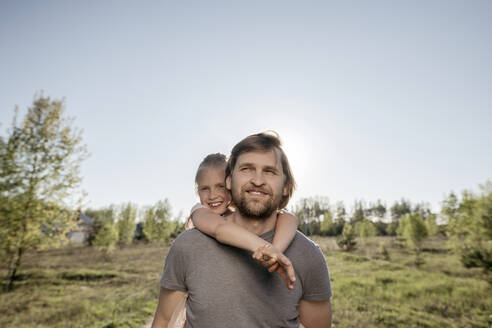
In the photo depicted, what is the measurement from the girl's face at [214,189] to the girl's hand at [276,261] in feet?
5.95

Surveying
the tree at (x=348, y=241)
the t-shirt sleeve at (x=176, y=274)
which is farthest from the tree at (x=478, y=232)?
the tree at (x=348, y=241)

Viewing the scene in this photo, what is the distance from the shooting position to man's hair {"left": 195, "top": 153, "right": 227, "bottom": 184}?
341 cm

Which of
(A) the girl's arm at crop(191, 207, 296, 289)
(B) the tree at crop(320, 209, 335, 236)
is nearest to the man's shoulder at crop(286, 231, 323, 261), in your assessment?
(A) the girl's arm at crop(191, 207, 296, 289)

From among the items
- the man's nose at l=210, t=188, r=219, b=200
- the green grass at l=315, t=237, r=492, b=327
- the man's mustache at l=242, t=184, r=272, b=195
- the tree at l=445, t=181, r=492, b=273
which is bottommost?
the green grass at l=315, t=237, r=492, b=327

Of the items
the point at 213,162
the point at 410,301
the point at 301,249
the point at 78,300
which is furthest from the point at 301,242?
the point at 410,301

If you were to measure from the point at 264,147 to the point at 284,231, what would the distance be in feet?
2.51

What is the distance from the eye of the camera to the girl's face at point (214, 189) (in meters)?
3.29

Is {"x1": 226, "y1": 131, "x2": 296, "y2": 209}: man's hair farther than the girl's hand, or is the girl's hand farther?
{"x1": 226, "y1": 131, "x2": 296, "y2": 209}: man's hair

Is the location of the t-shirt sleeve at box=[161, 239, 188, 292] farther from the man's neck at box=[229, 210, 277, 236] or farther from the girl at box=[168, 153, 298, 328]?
the man's neck at box=[229, 210, 277, 236]

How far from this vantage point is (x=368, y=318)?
902cm

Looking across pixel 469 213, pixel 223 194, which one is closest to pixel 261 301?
pixel 223 194

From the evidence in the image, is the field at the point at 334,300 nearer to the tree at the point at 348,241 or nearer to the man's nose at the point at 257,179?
the man's nose at the point at 257,179

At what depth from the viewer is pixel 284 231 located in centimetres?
210

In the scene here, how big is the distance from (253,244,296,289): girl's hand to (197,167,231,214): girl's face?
181 centimetres
